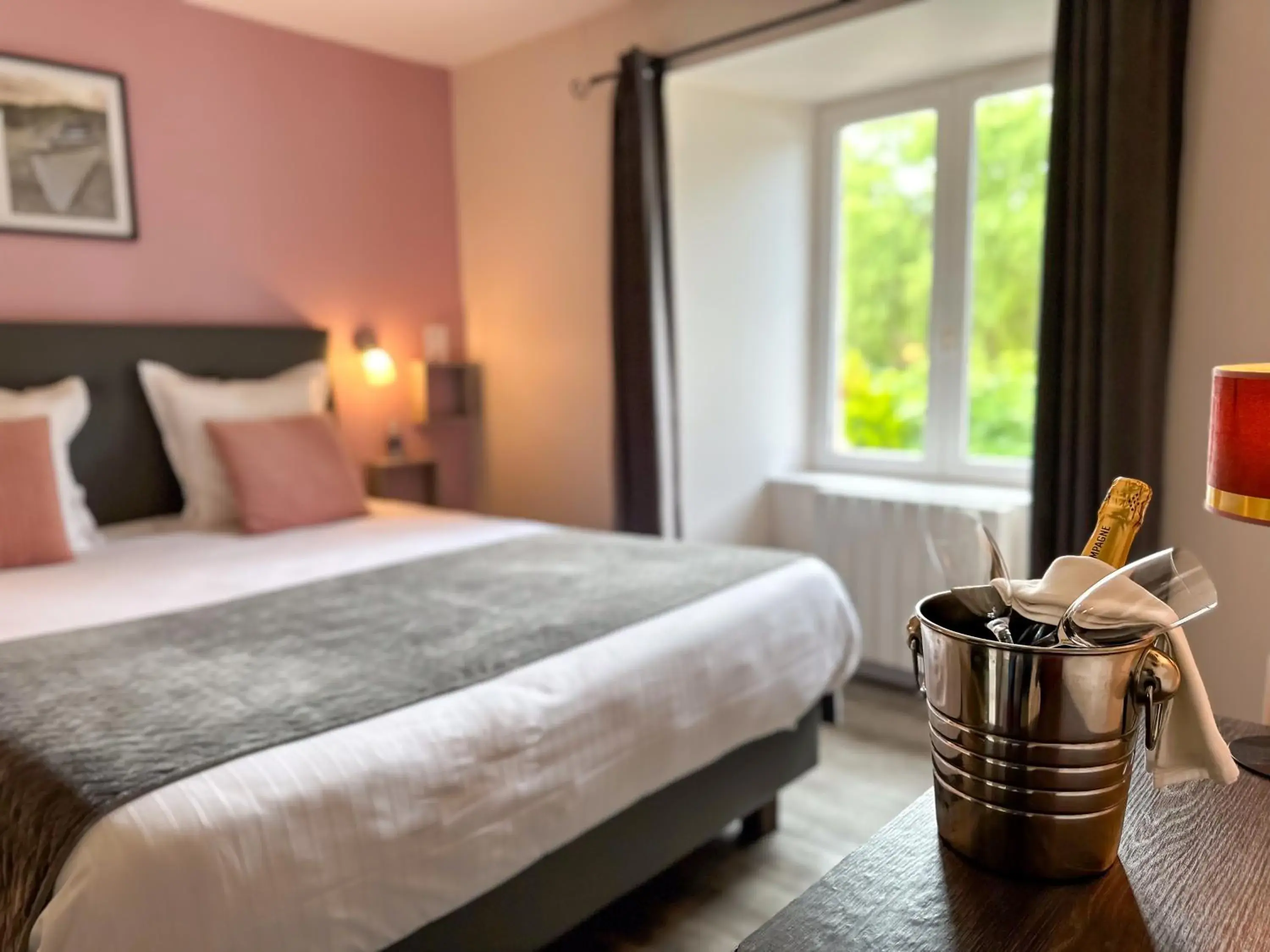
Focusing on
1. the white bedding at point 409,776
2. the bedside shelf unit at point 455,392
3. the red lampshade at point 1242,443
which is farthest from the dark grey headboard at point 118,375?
the red lampshade at point 1242,443

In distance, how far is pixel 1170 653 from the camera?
0.80 m

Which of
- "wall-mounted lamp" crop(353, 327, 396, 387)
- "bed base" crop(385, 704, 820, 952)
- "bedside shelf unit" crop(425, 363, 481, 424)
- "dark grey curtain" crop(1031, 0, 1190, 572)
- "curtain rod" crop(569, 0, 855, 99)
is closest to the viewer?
"bed base" crop(385, 704, 820, 952)

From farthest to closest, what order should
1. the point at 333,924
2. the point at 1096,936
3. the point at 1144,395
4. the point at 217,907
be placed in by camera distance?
the point at 1144,395
the point at 333,924
the point at 217,907
the point at 1096,936

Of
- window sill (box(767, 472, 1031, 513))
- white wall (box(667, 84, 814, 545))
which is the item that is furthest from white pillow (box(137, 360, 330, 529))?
window sill (box(767, 472, 1031, 513))

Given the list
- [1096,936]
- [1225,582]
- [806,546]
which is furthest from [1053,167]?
[1096,936]

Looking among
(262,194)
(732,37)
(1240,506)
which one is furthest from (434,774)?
(262,194)

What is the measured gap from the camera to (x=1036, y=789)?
0.76 meters

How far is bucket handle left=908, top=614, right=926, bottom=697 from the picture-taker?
2.76 ft

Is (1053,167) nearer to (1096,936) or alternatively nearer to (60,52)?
(1096,936)

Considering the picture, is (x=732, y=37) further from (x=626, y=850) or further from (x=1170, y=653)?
(x=1170, y=653)

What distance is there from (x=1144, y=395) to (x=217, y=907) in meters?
2.08

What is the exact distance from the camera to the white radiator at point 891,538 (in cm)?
283

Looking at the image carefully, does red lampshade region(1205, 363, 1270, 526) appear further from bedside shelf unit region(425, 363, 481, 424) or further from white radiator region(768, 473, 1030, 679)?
bedside shelf unit region(425, 363, 481, 424)

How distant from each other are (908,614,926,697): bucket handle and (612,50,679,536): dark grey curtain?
2.25 m
